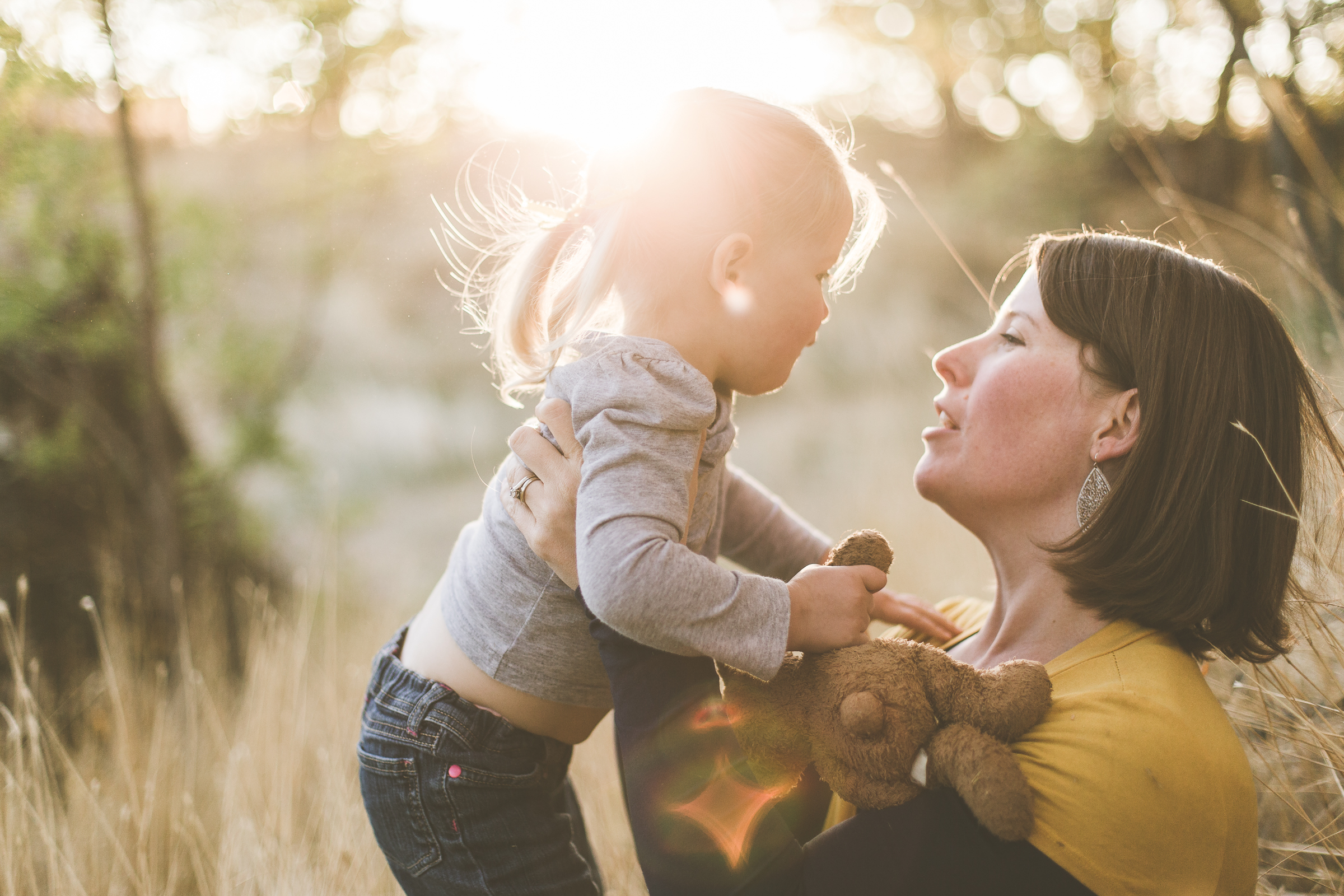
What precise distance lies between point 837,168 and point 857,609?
2.70ft

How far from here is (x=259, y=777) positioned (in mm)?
2893

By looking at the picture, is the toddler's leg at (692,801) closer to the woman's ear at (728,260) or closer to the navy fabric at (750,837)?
the navy fabric at (750,837)

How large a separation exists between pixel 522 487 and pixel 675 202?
1.84 ft

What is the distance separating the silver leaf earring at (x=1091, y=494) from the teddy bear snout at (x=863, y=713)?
0.64 meters

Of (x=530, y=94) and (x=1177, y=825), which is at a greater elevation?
(x=530, y=94)

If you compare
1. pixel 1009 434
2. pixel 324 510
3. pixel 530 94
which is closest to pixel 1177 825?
pixel 1009 434

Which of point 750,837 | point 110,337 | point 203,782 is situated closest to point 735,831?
point 750,837

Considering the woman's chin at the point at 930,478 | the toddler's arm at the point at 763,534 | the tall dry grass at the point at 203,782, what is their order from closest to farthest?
1. the woman's chin at the point at 930,478
2. the toddler's arm at the point at 763,534
3. the tall dry grass at the point at 203,782

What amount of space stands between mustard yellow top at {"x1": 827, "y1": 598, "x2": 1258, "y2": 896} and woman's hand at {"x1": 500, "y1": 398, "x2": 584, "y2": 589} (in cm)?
72

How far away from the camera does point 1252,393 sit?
4.61 feet

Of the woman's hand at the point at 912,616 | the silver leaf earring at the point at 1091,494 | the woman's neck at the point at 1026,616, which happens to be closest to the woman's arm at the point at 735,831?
the woman's neck at the point at 1026,616

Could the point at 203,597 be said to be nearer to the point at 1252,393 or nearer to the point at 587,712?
the point at 587,712

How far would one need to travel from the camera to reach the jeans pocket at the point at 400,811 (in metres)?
1.49

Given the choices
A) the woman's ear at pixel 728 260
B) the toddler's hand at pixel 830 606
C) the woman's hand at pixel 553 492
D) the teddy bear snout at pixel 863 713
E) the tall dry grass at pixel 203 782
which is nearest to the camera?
the teddy bear snout at pixel 863 713
